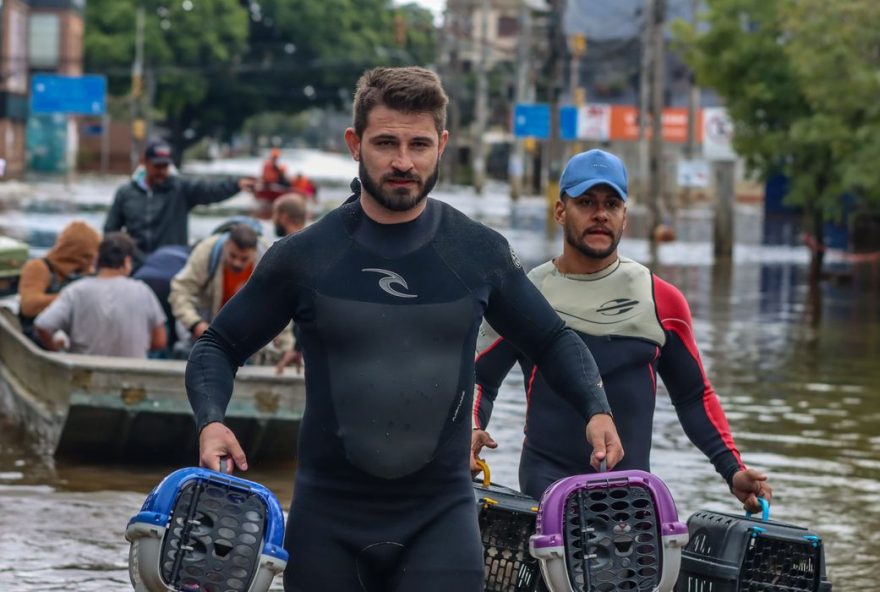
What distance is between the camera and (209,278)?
11.8m

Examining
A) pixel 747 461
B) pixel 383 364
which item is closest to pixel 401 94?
pixel 383 364

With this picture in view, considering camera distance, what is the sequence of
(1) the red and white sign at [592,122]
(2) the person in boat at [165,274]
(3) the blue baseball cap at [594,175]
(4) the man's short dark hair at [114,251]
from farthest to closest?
(1) the red and white sign at [592,122], (2) the person in boat at [165,274], (4) the man's short dark hair at [114,251], (3) the blue baseball cap at [594,175]

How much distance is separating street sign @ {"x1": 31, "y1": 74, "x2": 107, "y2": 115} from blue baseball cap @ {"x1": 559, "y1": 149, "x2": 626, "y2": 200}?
80.9 m

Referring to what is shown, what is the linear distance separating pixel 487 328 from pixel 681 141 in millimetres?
83694

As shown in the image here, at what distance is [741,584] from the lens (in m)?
5.51

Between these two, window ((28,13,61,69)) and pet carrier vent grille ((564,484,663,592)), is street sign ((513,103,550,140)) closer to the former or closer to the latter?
window ((28,13,61,69))

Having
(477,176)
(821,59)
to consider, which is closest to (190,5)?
(477,176)

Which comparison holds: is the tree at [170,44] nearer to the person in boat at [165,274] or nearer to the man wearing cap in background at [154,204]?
the man wearing cap in background at [154,204]

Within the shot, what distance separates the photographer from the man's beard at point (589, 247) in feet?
19.9

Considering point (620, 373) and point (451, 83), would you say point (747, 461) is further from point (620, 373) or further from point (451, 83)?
point (451, 83)

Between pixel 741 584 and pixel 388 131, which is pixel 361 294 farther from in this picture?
pixel 741 584

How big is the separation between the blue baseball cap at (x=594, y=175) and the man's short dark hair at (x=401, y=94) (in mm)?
1352

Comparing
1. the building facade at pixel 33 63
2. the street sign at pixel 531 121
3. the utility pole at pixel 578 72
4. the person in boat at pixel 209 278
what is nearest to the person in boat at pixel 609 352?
the person in boat at pixel 209 278

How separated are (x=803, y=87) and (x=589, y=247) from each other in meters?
25.5
